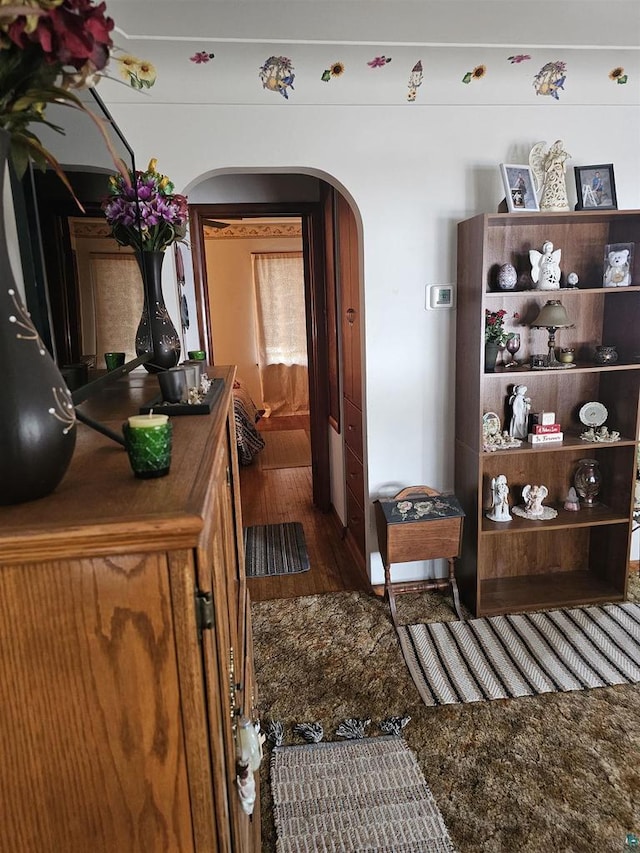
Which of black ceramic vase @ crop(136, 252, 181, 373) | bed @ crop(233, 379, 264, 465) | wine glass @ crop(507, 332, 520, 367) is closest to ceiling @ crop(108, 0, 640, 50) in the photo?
black ceramic vase @ crop(136, 252, 181, 373)

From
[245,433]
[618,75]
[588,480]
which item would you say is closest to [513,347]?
[588,480]

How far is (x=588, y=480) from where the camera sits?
2727 millimetres

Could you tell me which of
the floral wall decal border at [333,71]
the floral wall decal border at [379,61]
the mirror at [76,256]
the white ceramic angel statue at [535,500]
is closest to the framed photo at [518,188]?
the floral wall decal border at [379,61]

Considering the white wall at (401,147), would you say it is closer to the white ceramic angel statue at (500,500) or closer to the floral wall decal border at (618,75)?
the floral wall decal border at (618,75)

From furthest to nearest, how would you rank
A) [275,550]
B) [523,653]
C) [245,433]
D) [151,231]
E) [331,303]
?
[245,433] → [331,303] → [275,550] → [523,653] → [151,231]

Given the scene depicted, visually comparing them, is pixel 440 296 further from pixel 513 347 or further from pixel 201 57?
pixel 201 57

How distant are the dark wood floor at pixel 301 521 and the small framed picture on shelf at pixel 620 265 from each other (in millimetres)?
1867

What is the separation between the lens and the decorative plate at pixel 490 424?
255 centimetres

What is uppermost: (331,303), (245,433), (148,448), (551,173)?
(551,173)

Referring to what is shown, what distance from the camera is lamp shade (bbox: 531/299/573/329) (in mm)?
2432

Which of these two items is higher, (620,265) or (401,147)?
(401,147)

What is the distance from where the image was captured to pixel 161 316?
1491mm

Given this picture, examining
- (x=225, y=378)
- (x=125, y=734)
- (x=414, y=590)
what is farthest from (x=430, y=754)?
(x=125, y=734)

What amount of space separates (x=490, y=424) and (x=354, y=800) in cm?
162
